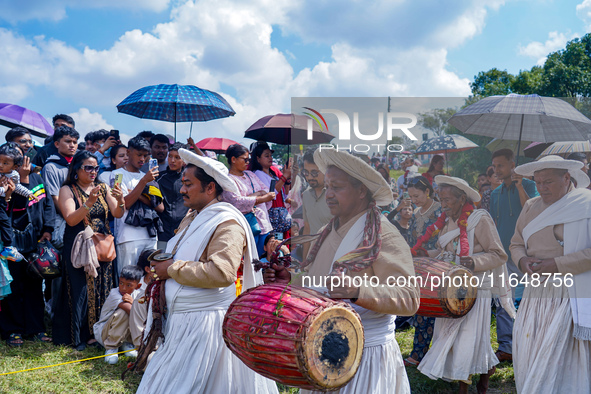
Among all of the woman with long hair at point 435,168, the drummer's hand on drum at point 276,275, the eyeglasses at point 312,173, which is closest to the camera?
the drummer's hand on drum at point 276,275

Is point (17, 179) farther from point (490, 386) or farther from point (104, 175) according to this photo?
point (490, 386)

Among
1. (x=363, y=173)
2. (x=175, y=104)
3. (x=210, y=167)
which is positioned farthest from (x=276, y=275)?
(x=175, y=104)

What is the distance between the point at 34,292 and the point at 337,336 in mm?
4364

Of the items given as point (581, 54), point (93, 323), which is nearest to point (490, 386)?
point (93, 323)

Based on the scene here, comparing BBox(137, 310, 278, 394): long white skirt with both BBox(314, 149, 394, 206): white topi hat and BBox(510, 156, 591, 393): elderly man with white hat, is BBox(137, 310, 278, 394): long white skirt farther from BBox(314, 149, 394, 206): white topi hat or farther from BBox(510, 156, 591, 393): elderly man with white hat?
BBox(510, 156, 591, 393): elderly man with white hat

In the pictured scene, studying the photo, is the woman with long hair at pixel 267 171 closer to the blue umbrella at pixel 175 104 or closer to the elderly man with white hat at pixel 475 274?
the blue umbrella at pixel 175 104

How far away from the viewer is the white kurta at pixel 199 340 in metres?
2.94

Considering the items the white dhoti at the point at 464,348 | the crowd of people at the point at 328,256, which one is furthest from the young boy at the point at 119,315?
the white dhoti at the point at 464,348

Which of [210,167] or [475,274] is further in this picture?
[475,274]

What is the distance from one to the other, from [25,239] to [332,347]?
4108 millimetres

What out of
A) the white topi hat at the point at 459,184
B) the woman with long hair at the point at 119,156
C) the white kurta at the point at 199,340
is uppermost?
the woman with long hair at the point at 119,156

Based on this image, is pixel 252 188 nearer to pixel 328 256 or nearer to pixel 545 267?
pixel 328 256

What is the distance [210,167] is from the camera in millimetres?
3002

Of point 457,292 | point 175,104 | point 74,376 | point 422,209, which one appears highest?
point 175,104
